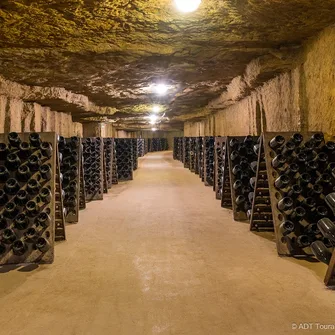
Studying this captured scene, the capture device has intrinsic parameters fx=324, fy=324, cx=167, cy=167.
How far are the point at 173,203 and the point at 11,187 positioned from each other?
3.52 meters

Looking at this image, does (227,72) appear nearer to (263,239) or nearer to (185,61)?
(185,61)

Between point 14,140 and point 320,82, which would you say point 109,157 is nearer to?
point 14,140

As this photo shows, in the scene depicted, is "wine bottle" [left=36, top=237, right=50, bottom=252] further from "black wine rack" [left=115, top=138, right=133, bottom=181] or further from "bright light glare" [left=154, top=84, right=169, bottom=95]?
"black wine rack" [left=115, top=138, right=133, bottom=181]

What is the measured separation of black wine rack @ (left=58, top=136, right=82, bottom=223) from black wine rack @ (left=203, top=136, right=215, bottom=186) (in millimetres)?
4564

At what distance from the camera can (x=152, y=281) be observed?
273 centimetres

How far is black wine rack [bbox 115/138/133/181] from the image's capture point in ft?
33.4

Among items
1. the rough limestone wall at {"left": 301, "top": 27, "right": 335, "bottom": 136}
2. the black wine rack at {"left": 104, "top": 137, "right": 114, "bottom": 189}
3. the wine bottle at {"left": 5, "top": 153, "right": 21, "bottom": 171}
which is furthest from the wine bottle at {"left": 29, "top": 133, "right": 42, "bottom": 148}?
the black wine rack at {"left": 104, "top": 137, "right": 114, "bottom": 189}

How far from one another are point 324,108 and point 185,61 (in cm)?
207

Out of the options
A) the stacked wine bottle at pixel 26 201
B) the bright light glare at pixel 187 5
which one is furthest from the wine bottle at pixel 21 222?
the bright light glare at pixel 187 5

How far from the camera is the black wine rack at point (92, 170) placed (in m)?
6.80

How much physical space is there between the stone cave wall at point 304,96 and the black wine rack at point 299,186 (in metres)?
0.38

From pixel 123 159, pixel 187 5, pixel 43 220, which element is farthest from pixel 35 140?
pixel 123 159

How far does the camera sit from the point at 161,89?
7.10m

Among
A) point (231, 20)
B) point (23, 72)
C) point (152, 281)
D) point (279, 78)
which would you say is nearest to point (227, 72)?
point (279, 78)
